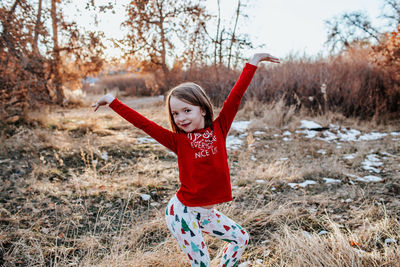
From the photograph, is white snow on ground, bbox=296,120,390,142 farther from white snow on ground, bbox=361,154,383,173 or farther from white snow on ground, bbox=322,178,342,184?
white snow on ground, bbox=322,178,342,184

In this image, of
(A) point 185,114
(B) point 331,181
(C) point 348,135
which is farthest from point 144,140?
(C) point 348,135

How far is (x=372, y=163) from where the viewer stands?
14.4 feet

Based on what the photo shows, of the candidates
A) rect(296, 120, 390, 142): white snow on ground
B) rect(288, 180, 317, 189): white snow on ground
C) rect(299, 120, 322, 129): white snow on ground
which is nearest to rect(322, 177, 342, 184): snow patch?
rect(288, 180, 317, 189): white snow on ground

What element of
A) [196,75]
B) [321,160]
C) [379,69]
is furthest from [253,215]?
[196,75]

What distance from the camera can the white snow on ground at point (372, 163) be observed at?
4125 mm

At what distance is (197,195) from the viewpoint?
149 cm

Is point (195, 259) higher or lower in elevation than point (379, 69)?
lower

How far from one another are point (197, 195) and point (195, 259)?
0.37 metres

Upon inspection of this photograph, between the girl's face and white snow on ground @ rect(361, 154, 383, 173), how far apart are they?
3615 millimetres

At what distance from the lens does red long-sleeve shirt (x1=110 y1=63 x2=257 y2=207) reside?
1.50 meters

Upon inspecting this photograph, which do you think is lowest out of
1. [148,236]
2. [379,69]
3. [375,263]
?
[148,236]

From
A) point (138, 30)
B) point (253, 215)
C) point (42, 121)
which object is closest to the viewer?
point (253, 215)

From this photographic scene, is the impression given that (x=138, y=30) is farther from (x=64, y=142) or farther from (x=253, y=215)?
(x=253, y=215)

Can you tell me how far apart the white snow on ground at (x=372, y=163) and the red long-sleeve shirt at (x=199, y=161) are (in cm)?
347
